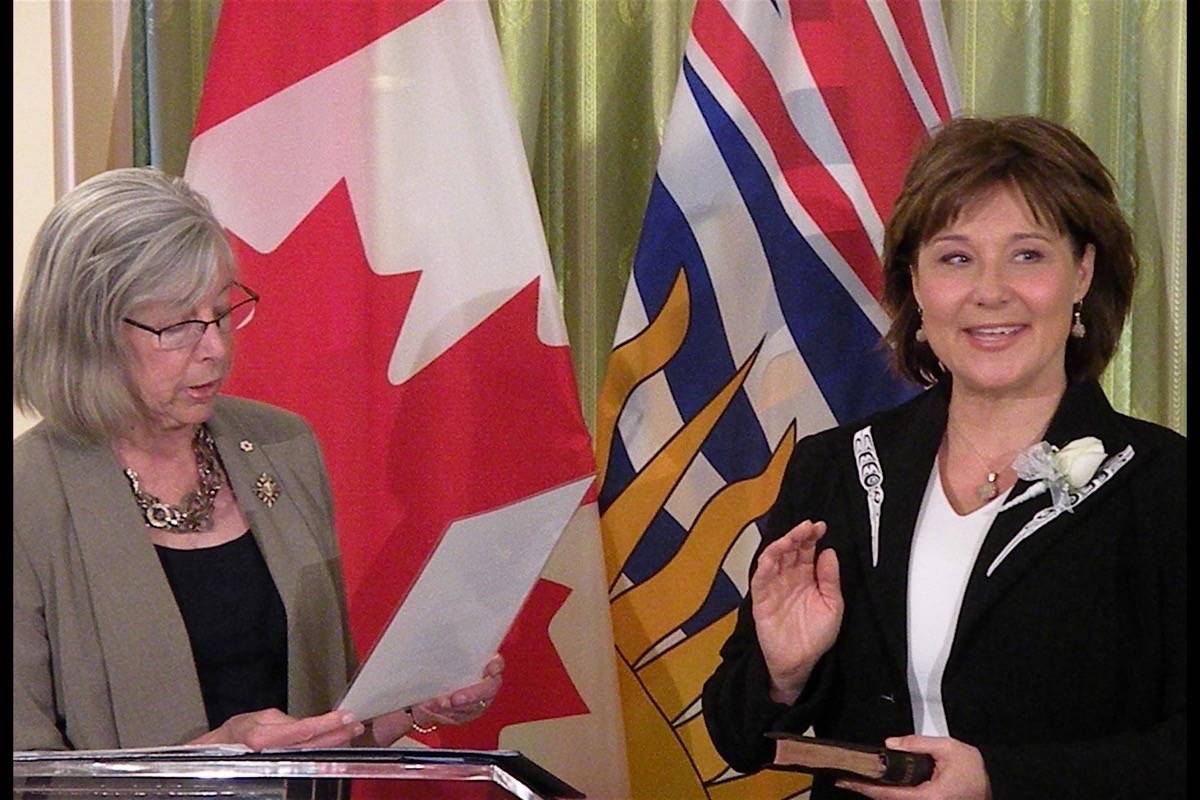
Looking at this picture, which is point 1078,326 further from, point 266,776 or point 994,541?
point 266,776

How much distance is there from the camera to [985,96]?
3021mm

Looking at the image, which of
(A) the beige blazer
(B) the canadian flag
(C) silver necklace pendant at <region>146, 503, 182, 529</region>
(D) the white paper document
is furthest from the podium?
(B) the canadian flag

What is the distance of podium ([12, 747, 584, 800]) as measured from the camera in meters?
1.19

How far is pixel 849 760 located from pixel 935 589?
36 cm

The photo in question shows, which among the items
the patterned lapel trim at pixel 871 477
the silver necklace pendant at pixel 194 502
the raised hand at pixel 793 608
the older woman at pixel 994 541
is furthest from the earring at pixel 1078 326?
the silver necklace pendant at pixel 194 502

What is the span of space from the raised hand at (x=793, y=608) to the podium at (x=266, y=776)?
51 centimetres

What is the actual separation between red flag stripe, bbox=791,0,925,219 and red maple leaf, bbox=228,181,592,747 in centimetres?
62

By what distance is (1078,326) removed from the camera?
1.84 meters

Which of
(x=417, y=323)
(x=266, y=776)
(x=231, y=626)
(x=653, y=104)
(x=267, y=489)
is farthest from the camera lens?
(x=653, y=104)

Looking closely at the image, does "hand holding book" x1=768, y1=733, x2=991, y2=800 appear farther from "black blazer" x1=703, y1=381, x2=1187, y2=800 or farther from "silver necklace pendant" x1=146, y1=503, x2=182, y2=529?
"silver necklace pendant" x1=146, y1=503, x2=182, y2=529

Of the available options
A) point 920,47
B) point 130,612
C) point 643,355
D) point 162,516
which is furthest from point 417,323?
point 920,47

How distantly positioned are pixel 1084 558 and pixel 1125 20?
5.45 feet

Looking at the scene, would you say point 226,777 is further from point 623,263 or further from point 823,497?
point 623,263

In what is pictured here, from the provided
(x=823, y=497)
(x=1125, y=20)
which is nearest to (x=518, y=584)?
(x=823, y=497)
